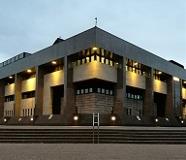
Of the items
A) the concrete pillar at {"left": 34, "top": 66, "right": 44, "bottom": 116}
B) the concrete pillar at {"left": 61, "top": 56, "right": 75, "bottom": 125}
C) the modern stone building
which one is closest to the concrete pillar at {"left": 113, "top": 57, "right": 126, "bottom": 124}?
the modern stone building

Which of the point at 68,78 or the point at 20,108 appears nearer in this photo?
the point at 68,78

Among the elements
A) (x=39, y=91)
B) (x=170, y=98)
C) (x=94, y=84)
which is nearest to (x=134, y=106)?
(x=94, y=84)

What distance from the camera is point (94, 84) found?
1736 inches

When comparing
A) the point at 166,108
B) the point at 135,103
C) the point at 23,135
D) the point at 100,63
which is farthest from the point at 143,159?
the point at 166,108

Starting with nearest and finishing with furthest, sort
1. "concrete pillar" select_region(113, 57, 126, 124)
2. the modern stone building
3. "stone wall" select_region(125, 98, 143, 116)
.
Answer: the modern stone building
"concrete pillar" select_region(113, 57, 126, 124)
"stone wall" select_region(125, 98, 143, 116)

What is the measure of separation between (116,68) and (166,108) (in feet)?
63.3

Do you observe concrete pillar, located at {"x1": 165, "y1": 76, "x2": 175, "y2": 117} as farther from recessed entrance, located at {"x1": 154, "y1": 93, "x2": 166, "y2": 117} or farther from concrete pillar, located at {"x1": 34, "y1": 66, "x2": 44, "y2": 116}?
concrete pillar, located at {"x1": 34, "y1": 66, "x2": 44, "y2": 116}

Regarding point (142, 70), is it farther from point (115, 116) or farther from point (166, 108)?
point (115, 116)

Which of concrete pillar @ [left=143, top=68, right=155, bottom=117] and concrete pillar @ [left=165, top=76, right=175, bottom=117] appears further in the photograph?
concrete pillar @ [left=165, top=76, right=175, bottom=117]

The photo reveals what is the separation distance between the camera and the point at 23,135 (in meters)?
18.3

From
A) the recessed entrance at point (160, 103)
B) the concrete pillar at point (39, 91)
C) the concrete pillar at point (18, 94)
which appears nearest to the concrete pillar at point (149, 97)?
the recessed entrance at point (160, 103)

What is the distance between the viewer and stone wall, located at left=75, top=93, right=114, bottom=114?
42825 mm

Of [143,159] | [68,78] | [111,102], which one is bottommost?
[143,159]

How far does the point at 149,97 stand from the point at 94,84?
11830mm
